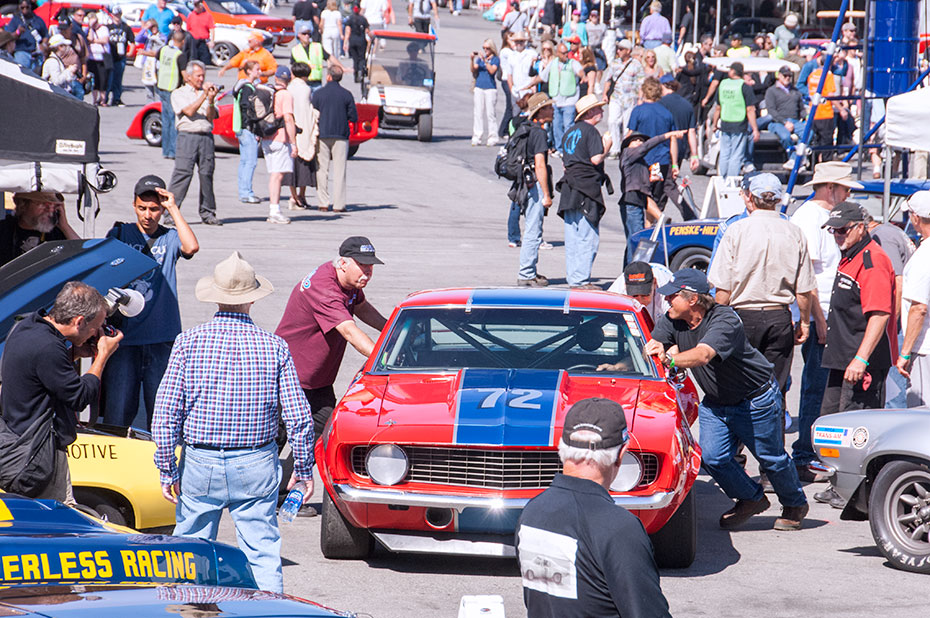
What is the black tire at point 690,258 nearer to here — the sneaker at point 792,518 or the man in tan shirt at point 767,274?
the man in tan shirt at point 767,274

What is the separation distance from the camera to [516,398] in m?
6.71

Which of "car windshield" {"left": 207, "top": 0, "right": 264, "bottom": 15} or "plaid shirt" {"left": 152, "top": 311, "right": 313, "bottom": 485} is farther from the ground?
"car windshield" {"left": 207, "top": 0, "right": 264, "bottom": 15}

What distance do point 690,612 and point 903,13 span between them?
39.2ft

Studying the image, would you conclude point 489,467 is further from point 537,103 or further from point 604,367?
point 537,103

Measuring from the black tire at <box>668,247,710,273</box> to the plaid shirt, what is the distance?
877cm

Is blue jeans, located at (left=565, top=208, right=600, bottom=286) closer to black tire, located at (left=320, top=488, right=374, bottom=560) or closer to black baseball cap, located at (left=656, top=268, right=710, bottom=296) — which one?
black baseball cap, located at (left=656, top=268, right=710, bottom=296)

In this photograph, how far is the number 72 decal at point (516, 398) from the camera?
664cm

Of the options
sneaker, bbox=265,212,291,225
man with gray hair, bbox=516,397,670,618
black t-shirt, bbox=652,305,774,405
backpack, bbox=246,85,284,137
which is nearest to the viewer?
man with gray hair, bbox=516,397,670,618

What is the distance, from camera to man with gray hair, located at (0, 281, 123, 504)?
5.66m

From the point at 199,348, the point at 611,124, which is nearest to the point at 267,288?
the point at 199,348

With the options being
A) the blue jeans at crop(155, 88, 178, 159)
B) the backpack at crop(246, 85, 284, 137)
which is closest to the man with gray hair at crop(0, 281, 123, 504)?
the backpack at crop(246, 85, 284, 137)

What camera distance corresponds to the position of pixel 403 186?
23.0m

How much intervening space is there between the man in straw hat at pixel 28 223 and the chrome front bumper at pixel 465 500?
136 inches

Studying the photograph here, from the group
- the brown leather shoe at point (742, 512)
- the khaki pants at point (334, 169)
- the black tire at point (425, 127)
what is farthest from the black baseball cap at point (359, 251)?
the black tire at point (425, 127)
